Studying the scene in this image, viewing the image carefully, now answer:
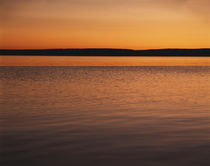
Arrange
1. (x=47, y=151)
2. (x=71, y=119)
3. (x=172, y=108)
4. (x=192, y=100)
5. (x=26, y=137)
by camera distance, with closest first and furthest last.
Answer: (x=47, y=151) < (x=26, y=137) < (x=71, y=119) < (x=172, y=108) < (x=192, y=100)

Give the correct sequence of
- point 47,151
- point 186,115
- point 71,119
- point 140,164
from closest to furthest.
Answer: point 140,164
point 47,151
point 71,119
point 186,115

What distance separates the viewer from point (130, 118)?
49.3 ft

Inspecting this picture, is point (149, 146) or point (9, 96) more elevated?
point (9, 96)

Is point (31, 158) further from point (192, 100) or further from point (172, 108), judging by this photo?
point (192, 100)

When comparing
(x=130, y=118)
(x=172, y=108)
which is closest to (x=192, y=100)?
(x=172, y=108)

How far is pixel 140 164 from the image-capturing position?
861 centimetres

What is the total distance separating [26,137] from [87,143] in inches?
99.8

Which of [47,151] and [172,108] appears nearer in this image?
[47,151]

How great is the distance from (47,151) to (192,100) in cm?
1471

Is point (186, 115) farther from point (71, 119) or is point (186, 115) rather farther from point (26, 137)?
point (26, 137)

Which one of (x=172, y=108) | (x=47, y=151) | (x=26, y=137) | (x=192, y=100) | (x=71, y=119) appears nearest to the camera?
(x=47, y=151)

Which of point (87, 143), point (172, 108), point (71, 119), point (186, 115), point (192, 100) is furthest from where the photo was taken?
point (192, 100)

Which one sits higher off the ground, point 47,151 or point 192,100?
point 192,100

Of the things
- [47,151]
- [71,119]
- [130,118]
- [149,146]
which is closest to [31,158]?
[47,151]
